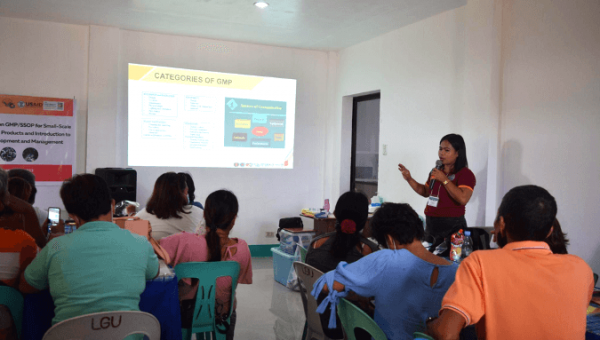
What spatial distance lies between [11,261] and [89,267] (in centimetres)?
41

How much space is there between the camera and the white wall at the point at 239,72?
17.7 ft

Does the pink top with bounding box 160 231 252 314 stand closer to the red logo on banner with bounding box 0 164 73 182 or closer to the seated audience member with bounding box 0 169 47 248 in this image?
the seated audience member with bounding box 0 169 47 248

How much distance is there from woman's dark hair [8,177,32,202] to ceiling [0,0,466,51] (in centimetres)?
244

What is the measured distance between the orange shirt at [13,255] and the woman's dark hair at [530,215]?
5.90ft

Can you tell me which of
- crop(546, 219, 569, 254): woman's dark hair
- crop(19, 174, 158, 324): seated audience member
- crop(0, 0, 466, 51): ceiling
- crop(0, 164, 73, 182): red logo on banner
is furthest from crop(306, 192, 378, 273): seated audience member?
crop(0, 164, 73, 182): red logo on banner

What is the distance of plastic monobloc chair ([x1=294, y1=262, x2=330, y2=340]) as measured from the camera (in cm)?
217

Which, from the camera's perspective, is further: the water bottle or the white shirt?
the white shirt

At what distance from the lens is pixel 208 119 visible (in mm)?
5906

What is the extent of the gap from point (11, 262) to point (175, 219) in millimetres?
1180

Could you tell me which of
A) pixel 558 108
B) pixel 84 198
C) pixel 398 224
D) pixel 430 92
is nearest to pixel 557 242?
pixel 398 224

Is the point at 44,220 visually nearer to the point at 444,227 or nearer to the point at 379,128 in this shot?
the point at 444,227

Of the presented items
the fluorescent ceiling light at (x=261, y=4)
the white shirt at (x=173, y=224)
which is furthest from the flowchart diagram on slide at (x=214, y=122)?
the white shirt at (x=173, y=224)

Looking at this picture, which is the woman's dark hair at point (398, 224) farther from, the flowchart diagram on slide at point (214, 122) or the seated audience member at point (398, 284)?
the flowchart diagram on slide at point (214, 122)

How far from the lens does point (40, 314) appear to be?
180 cm
